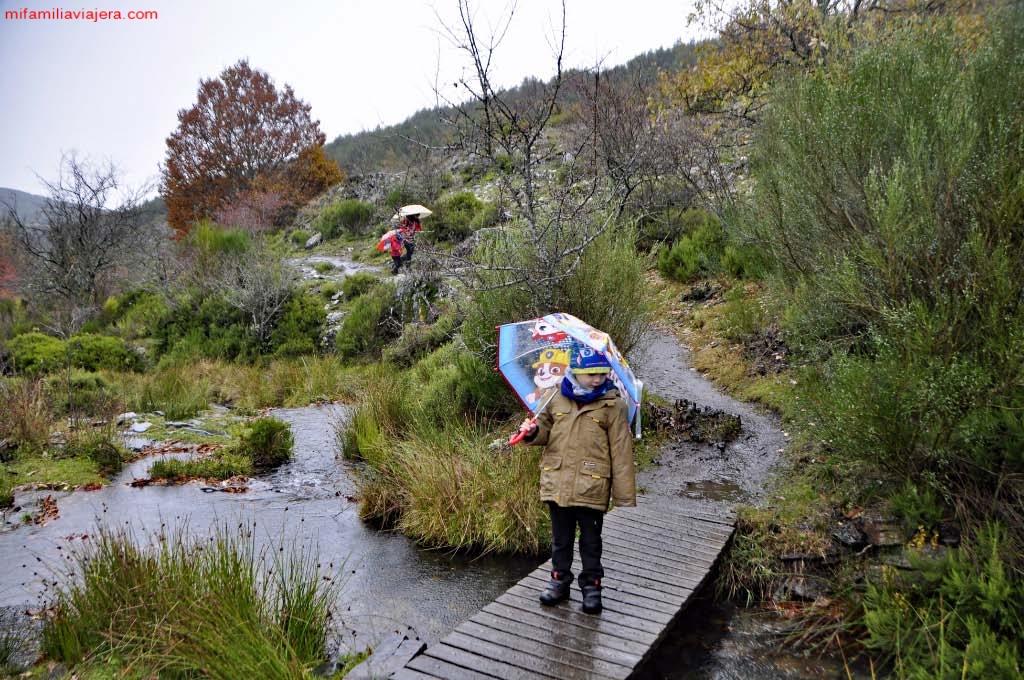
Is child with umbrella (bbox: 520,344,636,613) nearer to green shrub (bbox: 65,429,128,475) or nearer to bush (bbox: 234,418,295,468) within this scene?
bush (bbox: 234,418,295,468)

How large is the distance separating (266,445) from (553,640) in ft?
21.6

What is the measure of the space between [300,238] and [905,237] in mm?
25676

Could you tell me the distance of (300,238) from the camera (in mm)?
26938

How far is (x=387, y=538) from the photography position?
6555 mm

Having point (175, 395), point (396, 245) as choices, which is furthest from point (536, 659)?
point (396, 245)

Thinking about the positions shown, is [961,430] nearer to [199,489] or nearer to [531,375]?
[531,375]

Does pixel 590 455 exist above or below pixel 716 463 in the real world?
above

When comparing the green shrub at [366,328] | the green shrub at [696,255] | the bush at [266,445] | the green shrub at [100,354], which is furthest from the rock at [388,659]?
the green shrub at [100,354]

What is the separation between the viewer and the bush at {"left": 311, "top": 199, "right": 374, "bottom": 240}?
25.8 m

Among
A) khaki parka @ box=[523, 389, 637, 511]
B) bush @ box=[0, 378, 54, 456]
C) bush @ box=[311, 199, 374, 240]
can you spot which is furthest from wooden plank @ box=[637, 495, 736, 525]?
bush @ box=[311, 199, 374, 240]

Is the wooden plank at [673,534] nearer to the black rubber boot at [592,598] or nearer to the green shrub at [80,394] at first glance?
the black rubber boot at [592,598]

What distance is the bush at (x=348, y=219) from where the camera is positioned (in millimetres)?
25797

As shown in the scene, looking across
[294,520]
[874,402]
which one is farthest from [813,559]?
[294,520]

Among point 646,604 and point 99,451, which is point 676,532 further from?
point 99,451
